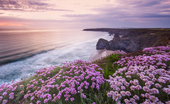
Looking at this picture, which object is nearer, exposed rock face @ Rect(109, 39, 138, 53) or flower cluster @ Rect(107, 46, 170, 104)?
flower cluster @ Rect(107, 46, 170, 104)

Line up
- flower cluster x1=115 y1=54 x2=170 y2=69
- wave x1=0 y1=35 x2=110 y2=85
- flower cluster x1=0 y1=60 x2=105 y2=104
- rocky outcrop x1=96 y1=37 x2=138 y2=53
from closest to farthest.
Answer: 1. flower cluster x1=0 y1=60 x2=105 y2=104
2. flower cluster x1=115 y1=54 x2=170 y2=69
3. wave x1=0 y1=35 x2=110 y2=85
4. rocky outcrop x1=96 y1=37 x2=138 y2=53

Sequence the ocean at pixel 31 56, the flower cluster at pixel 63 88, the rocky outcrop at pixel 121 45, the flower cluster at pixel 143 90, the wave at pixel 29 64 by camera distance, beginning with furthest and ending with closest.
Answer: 1. the rocky outcrop at pixel 121 45
2. the ocean at pixel 31 56
3. the wave at pixel 29 64
4. the flower cluster at pixel 63 88
5. the flower cluster at pixel 143 90

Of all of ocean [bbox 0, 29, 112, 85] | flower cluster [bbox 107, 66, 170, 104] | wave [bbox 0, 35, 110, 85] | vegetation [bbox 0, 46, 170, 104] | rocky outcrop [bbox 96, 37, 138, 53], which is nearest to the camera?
flower cluster [bbox 107, 66, 170, 104]

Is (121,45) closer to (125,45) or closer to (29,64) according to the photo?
(125,45)

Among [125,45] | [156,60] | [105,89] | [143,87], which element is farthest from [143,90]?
[125,45]

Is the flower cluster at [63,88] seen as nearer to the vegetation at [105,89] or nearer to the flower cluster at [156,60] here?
the vegetation at [105,89]

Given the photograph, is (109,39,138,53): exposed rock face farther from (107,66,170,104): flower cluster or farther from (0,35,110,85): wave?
(107,66,170,104): flower cluster

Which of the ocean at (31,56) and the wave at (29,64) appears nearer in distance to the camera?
the wave at (29,64)

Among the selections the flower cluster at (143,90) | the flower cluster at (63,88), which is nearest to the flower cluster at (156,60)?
the flower cluster at (143,90)

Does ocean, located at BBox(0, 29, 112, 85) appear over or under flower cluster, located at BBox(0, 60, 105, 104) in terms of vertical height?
under

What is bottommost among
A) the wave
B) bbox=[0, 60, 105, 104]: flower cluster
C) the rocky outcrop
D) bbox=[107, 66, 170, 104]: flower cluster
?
the wave

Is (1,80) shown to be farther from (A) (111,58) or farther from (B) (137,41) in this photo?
(B) (137,41)

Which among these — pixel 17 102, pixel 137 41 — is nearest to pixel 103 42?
pixel 137 41

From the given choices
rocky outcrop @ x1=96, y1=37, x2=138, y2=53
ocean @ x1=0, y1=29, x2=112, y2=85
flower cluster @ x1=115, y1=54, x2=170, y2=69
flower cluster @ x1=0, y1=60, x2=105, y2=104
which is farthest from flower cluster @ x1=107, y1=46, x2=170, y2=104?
rocky outcrop @ x1=96, y1=37, x2=138, y2=53
